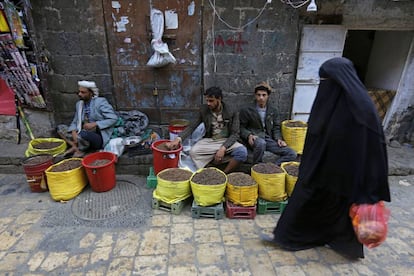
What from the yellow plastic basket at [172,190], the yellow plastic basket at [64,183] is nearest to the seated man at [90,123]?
the yellow plastic basket at [64,183]

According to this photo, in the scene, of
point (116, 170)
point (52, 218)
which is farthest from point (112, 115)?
point (52, 218)

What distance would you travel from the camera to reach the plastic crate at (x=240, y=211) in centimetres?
309

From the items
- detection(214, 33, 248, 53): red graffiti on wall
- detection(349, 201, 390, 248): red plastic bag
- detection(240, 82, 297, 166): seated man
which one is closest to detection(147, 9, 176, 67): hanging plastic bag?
detection(214, 33, 248, 53): red graffiti on wall

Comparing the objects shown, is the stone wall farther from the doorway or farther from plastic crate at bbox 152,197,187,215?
plastic crate at bbox 152,197,187,215

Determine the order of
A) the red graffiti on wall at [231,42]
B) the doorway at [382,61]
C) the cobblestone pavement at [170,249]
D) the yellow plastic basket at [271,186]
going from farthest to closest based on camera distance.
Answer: the doorway at [382,61] → the red graffiti on wall at [231,42] → the yellow plastic basket at [271,186] → the cobblestone pavement at [170,249]

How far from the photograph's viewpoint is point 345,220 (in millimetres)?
2430

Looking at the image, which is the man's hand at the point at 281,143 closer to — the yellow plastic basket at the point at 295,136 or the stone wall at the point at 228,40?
the yellow plastic basket at the point at 295,136

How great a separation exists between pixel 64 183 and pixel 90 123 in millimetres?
1036

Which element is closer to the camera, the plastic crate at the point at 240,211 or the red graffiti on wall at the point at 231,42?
the plastic crate at the point at 240,211

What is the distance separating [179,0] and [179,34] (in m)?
0.50

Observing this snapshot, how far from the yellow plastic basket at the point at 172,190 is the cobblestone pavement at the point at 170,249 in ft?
0.66

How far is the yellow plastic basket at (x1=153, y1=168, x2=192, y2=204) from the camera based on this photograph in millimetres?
3135

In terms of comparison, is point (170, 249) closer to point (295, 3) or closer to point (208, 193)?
point (208, 193)

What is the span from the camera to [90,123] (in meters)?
3.96
